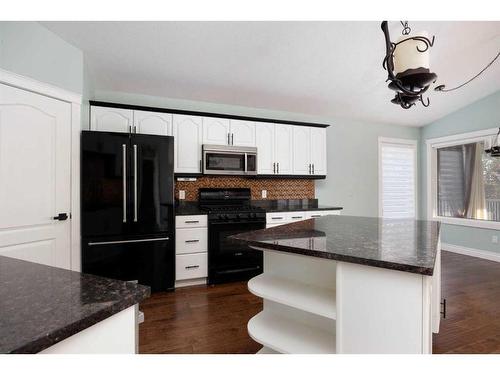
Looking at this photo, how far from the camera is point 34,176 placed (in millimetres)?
2301

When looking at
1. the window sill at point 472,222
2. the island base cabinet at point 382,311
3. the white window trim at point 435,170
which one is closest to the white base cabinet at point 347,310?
the island base cabinet at point 382,311

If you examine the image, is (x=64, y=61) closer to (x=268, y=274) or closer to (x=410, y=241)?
(x=268, y=274)

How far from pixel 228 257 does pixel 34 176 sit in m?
2.11

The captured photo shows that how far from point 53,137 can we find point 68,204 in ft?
2.09

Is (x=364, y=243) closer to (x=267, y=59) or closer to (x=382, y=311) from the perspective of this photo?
(x=382, y=311)

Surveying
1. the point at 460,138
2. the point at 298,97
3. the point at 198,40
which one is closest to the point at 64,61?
the point at 198,40

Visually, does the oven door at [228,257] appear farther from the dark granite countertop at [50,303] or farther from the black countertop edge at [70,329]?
the black countertop edge at [70,329]

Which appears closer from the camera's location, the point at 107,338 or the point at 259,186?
the point at 107,338

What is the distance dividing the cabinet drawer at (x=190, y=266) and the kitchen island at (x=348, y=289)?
1612 mm

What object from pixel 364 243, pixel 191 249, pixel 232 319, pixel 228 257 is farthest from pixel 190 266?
pixel 364 243

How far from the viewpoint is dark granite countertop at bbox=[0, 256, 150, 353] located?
52 centimetres

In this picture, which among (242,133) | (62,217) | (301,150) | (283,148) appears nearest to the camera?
(62,217)

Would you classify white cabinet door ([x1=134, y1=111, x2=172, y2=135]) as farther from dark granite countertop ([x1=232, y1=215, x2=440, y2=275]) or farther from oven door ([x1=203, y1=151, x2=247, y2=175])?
dark granite countertop ([x1=232, y1=215, x2=440, y2=275])

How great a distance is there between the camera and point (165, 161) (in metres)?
2.96
